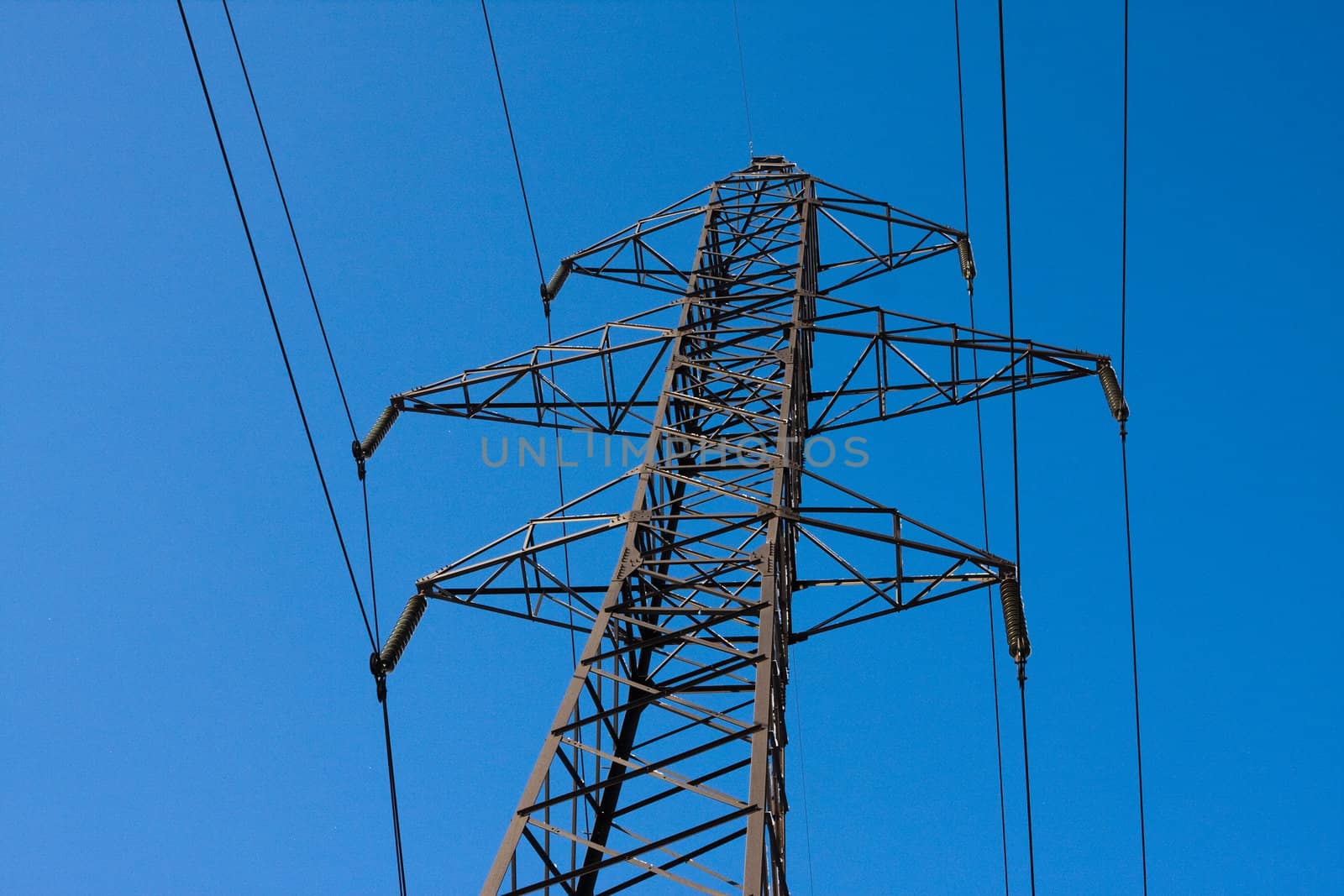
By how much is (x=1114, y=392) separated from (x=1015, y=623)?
14.0 feet

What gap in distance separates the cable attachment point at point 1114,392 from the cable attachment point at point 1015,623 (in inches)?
144

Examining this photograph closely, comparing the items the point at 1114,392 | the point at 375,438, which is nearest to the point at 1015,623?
the point at 1114,392

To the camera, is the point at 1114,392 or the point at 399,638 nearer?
the point at 399,638

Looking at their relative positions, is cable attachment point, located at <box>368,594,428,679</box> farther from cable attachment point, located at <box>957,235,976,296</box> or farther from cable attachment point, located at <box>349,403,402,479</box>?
cable attachment point, located at <box>957,235,976,296</box>

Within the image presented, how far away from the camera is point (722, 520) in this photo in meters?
13.6

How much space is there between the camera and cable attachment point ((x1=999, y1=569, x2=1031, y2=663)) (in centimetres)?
1226

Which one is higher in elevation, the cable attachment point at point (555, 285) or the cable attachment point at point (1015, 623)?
the cable attachment point at point (555, 285)

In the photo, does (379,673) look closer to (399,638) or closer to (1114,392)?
(399,638)

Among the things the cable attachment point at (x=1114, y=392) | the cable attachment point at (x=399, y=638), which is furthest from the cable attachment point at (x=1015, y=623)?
the cable attachment point at (x=399, y=638)

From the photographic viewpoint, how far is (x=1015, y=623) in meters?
12.4

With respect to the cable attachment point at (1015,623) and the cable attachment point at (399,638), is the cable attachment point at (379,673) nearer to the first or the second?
the cable attachment point at (399,638)

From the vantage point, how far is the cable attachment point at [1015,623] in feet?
40.2

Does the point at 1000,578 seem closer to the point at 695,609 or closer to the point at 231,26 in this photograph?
the point at 695,609

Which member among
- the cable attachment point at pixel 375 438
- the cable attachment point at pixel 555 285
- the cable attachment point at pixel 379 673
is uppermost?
the cable attachment point at pixel 555 285
